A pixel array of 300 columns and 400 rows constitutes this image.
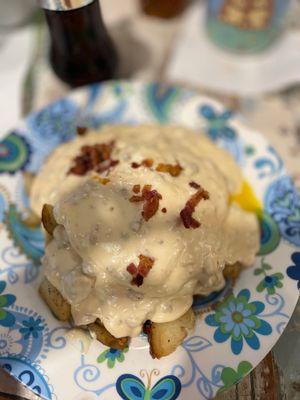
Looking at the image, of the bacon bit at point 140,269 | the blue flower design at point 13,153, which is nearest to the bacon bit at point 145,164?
the bacon bit at point 140,269

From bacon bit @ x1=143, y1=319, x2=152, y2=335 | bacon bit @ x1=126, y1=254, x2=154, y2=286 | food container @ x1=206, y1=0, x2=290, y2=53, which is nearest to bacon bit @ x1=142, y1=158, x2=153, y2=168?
bacon bit @ x1=126, y1=254, x2=154, y2=286

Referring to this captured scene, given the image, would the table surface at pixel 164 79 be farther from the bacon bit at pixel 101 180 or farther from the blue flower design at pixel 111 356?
the bacon bit at pixel 101 180

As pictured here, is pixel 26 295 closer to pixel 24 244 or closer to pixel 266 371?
pixel 24 244

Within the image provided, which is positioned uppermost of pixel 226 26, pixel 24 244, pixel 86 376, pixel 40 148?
pixel 226 26

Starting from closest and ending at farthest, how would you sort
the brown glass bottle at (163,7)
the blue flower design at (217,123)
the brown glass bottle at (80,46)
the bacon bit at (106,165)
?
the bacon bit at (106,165)
the brown glass bottle at (80,46)
the blue flower design at (217,123)
the brown glass bottle at (163,7)

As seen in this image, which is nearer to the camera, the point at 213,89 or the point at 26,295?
the point at 26,295

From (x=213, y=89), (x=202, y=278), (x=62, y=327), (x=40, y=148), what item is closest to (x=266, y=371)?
(x=202, y=278)

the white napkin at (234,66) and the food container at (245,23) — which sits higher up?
the food container at (245,23)
